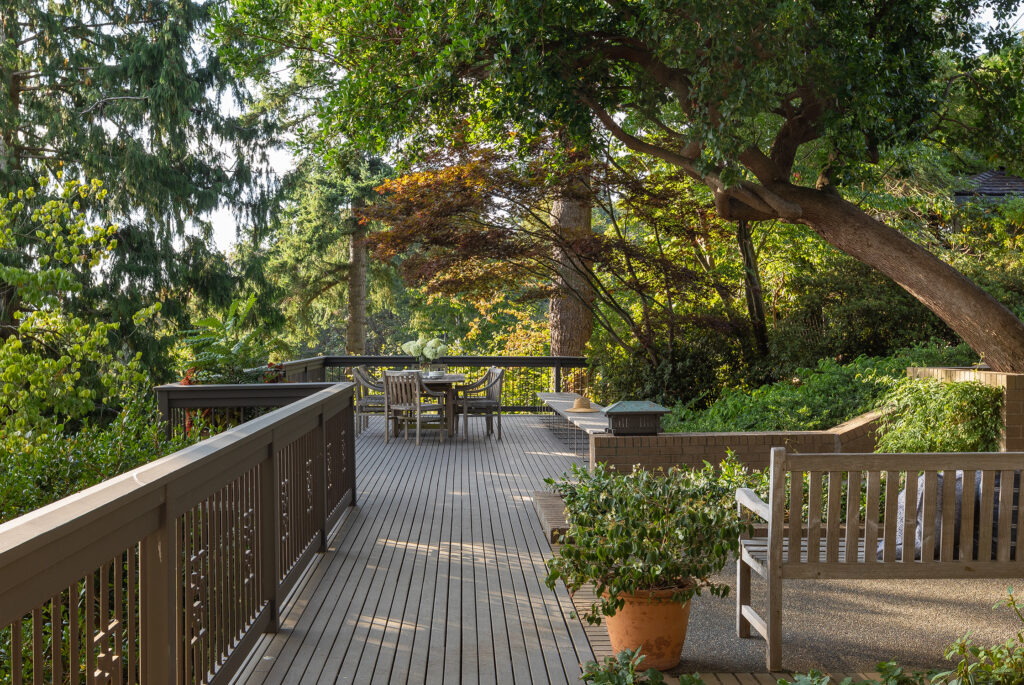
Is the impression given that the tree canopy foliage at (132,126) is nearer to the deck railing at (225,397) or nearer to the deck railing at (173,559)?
the deck railing at (225,397)

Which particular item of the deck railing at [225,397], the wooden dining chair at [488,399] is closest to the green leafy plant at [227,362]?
the deck railing at [225,397]

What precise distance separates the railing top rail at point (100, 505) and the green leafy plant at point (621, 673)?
1.47 m

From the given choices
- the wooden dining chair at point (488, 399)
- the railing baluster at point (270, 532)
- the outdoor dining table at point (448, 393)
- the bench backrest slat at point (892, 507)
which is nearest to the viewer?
the bench backrest slat at point (892, 507)

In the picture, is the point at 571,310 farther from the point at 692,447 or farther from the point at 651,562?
the point at 651,562

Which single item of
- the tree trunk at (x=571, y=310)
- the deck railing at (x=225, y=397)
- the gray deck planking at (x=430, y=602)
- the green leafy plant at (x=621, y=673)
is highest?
the tree trunk at (x=571, y=310)

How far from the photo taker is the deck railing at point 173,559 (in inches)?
58.1

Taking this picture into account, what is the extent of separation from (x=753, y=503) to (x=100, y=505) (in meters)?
2.49

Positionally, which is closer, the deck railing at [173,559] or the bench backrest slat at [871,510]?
the deck railing at [173,559]

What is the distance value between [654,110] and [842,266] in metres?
4.26

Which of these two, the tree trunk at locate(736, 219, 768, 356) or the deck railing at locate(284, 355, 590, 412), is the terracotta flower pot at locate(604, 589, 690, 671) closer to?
the tree trunk at locate(736, 219, 768, 356)

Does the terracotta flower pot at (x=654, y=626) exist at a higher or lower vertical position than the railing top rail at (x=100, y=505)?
lower

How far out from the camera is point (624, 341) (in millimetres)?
11227

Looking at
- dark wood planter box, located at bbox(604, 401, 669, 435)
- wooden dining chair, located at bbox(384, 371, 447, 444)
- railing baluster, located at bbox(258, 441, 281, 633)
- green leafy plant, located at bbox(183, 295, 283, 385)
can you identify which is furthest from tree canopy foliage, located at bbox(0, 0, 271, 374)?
railing baluster, located at bbox(258, 441, 281, 633)

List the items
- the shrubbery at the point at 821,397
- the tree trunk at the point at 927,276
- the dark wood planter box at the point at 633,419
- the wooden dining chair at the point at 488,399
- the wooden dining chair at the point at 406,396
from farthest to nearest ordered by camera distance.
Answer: the wooden dining chair at the point at 488,399
the wooden dining chair at the point at 406,396
the shrubbery at the point at 821,397
the dark wood planter box at the point at 633,419
the tree trunk at the point at 927,276
